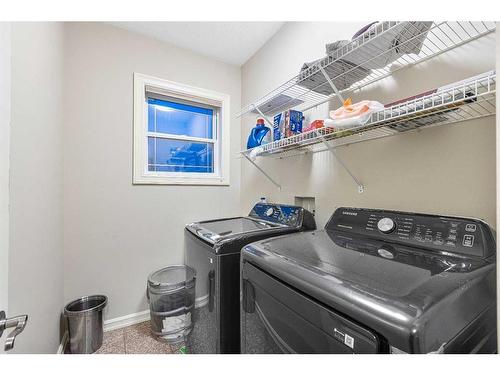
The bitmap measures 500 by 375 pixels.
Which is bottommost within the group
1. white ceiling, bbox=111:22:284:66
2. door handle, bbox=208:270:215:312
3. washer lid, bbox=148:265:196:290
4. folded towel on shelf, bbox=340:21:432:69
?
washer lid, bbox=148:265:196:290

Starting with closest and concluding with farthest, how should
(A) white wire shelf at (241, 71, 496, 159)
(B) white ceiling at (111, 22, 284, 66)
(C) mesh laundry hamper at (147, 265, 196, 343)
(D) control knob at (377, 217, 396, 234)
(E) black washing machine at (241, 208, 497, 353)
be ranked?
(E) black washing machine at (241, 208, 497, 353) < (A) white wire shelf at (241, 71, 496, 159) < (D) control knob at (377, 217, 396, 234) < (C) mesh laundry hamper at (147, 265, 196, 343) < (B) white ceiling at (111, 22, 284, 66)

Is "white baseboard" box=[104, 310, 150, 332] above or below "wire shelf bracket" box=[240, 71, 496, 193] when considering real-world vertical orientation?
below

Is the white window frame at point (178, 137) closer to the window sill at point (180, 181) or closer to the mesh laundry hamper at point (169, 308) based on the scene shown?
the window sill at point (180, 181)

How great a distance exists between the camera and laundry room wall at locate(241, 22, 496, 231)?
0.91m

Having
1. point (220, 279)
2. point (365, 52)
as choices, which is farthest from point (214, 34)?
point (220, 279)

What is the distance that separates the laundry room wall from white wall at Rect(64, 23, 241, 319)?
46.6 inches

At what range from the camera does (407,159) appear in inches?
45.3

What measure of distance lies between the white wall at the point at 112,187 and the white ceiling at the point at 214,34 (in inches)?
4.0

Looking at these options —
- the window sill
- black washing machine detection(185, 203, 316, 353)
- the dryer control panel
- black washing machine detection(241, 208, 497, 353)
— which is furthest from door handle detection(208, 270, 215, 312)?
the window sill

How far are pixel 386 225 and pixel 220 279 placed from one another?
895mm

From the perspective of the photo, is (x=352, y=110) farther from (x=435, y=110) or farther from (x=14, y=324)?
(x=14, y=324)

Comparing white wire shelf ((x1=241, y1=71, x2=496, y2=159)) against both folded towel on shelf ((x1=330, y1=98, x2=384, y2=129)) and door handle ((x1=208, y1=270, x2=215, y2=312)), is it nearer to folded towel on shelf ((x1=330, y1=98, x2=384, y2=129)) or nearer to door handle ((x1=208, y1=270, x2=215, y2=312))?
folded towel on shelf ((x1=330, y1=98, x2=384, y2=129))
